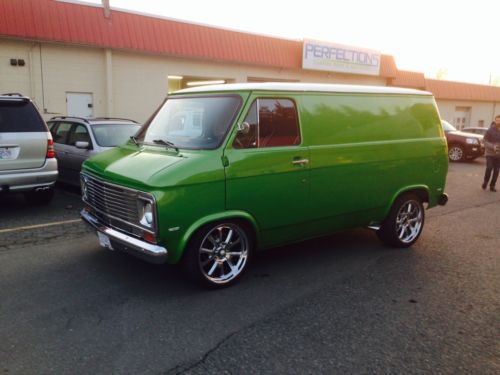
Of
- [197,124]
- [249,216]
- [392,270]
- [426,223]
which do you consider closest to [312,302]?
[249,216]

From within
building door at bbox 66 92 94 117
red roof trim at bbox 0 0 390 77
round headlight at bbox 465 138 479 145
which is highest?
red roof trim at bbox 0 0 390 77

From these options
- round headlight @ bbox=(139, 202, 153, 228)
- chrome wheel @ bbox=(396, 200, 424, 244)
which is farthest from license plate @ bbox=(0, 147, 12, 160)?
chrome wheel @ bbox=(396, 200, 424, 244)

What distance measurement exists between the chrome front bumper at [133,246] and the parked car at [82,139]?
13.0ft

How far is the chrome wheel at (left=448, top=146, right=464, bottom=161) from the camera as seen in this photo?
18156 mm

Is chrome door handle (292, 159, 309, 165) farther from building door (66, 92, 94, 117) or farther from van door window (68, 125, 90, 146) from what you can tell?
building door (66, 92, 94, 117)

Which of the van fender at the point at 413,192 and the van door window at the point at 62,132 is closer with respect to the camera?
the van fender at the point at 413,192

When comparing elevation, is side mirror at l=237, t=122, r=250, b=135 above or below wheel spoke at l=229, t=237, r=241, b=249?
above

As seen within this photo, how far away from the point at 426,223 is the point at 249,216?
4.19 meters

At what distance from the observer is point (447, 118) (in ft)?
101

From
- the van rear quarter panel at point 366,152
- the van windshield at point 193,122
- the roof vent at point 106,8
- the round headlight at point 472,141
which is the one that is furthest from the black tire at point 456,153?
the van windshield at point 193,122

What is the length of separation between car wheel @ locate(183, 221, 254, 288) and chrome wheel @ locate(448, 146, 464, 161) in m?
16.4

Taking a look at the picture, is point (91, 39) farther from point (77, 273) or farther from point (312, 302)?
point (312, 302)

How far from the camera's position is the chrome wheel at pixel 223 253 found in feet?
14.0

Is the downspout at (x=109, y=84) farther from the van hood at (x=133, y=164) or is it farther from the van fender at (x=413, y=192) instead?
the van fender at (x=413, y=192)
